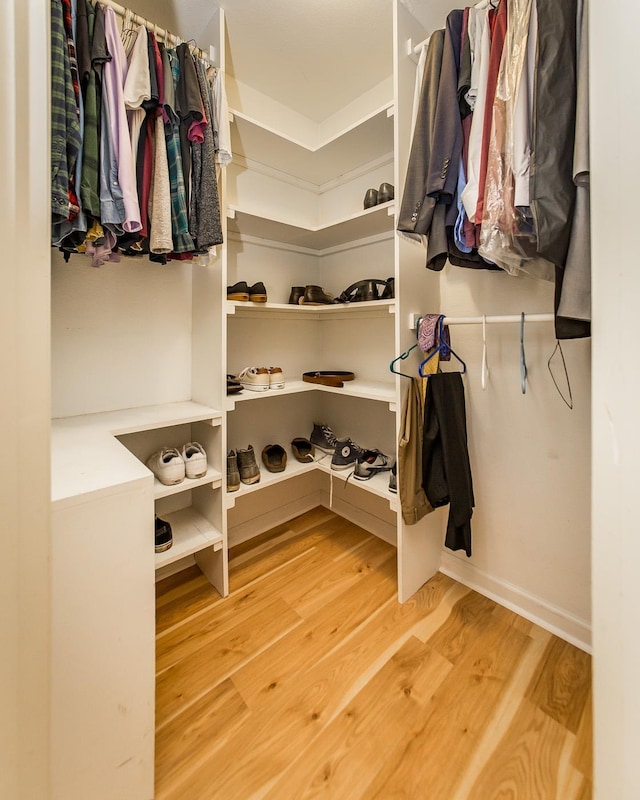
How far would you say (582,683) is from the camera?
3.91 feet

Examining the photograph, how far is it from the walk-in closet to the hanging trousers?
4.1 inches

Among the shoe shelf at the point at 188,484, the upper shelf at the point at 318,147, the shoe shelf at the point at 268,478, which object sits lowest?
the shoe shelf at the point at 268,478

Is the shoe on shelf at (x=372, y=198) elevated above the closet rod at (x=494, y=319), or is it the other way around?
the shoe on shelf at (x=372, y=198)

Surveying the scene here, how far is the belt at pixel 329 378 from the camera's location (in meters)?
1.88

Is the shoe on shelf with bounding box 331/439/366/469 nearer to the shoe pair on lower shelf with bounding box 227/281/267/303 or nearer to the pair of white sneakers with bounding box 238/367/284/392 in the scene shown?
the pair of white sneakers with bounding box 238/367/284/392

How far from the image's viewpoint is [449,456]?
1416 mm

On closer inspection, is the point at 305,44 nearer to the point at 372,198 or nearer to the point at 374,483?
the point at 372,198

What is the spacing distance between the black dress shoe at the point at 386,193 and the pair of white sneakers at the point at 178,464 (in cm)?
141

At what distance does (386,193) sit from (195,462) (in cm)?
147

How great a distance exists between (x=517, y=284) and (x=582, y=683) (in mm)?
1431

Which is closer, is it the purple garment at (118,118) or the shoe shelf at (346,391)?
the purple garment at (118,118)

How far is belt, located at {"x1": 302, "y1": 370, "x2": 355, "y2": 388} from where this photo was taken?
1.88 m

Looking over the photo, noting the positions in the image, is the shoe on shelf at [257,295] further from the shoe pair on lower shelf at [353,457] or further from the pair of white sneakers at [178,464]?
the shoe pair on lower shelf at [353,457]
